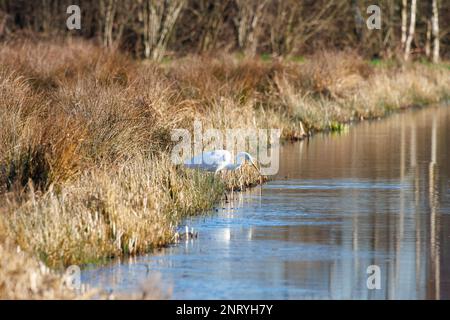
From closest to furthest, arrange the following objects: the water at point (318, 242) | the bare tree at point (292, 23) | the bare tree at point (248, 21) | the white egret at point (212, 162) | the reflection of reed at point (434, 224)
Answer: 1. the water at point (318, 242)
2. the reflection of reed at point (434, 224)
3. the white egret at point (212, 162)
4. the bare tree at point (248, 21)
5. the bare tree at point (292, 23)

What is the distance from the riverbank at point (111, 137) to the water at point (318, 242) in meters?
0.37

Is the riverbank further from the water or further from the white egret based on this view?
the water

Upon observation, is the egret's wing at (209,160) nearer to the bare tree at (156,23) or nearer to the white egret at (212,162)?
the white egret at (212,162)

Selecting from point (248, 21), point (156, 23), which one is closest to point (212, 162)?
point (156, 23)

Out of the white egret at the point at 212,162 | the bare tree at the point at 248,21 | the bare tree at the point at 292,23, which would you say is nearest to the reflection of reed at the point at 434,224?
the white egret at the point at 212,162

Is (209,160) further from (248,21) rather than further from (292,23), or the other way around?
(292,23)

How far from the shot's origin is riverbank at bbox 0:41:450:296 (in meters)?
10.3

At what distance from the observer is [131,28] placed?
41625mm

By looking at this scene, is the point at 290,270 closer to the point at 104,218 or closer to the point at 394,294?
the point at 394,294

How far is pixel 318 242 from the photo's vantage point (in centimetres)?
1130

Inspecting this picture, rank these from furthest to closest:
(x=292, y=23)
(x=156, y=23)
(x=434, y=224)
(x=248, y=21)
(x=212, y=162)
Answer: (x=292, y=23) < (x=248, y=21) < (x=156, y=23) < (x=212, y=162) < (x=434, y=224)

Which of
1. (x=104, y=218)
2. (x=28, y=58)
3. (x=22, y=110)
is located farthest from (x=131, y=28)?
(x=104, y=218)

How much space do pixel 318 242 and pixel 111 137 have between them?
3672mm

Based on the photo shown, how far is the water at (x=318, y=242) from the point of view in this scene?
9398 millimetres
